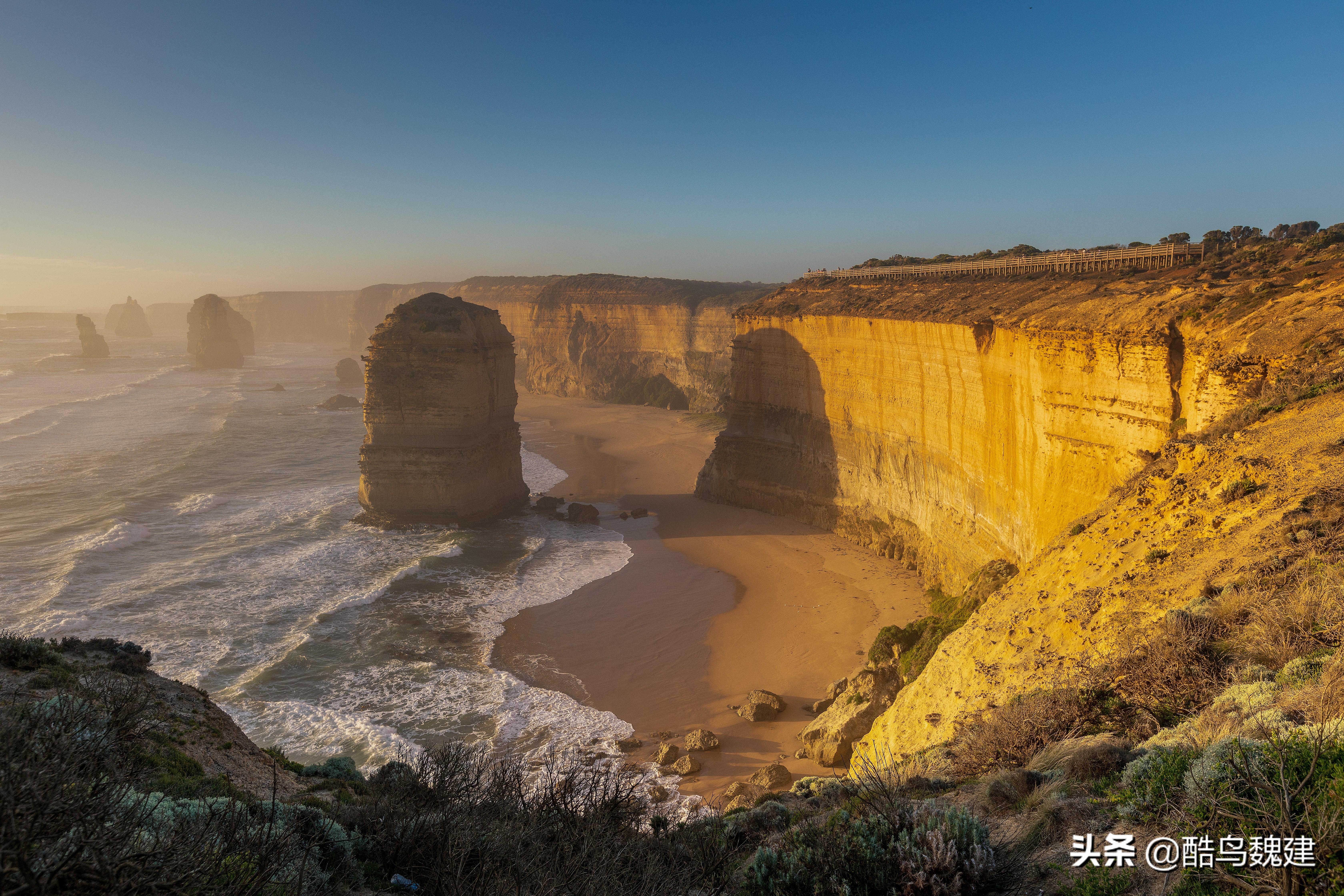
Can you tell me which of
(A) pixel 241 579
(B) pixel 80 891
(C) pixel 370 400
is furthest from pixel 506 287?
(B) pixel 80 891

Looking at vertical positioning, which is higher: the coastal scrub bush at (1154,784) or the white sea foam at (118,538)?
the coastal scrub bush at (1154,784)

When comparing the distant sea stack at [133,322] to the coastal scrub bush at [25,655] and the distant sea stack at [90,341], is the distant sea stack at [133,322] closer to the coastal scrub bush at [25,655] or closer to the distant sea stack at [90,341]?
the distant sea stack at [90,341]

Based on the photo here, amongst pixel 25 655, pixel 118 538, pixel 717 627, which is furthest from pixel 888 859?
pixel 118 538

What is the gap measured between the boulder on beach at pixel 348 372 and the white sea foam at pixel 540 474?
4097 cm

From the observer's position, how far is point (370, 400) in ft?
96.7

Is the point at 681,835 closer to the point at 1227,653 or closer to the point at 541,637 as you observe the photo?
the point at 1227,653

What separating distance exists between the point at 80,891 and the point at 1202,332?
54.8 feet

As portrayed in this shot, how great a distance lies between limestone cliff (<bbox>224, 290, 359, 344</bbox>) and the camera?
144 meters

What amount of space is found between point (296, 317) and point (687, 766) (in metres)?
158

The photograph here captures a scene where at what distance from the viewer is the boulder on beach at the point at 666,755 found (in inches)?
571

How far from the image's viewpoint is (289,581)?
2359 centimetres

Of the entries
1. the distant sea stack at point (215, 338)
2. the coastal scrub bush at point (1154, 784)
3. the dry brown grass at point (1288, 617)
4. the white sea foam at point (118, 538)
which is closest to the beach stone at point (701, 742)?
the dry brown grass at point (1288, 617)

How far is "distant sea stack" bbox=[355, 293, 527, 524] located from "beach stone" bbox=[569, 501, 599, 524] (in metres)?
4.28

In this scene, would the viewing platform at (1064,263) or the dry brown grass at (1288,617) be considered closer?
the dry brown grass at (1288,617)
